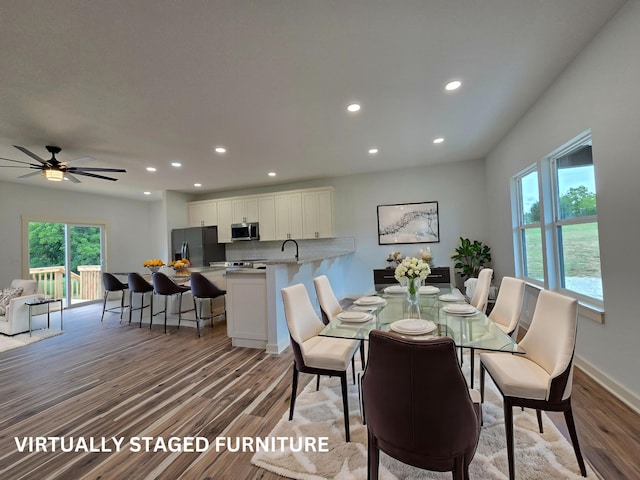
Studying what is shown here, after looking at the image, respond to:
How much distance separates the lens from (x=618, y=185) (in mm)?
1956

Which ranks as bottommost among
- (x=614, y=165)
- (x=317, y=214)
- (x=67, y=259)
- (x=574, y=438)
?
(x=574, y=438)

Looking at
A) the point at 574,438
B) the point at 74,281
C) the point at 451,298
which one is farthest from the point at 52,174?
the point at 574,438

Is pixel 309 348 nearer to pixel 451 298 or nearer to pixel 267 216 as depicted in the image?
pixel 451 298

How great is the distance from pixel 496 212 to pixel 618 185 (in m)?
2.73

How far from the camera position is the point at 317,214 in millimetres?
5664

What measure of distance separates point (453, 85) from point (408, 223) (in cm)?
312

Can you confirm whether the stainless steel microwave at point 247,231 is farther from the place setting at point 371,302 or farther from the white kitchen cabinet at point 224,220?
the place setting at point 371,302

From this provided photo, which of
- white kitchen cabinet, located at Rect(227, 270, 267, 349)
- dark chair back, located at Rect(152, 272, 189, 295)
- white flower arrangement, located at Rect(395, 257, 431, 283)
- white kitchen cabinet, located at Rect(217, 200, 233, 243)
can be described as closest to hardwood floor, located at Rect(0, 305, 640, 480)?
white kitchen cabinet, located at Rect(227, 270, 267, 349)

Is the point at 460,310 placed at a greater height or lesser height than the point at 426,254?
lesser

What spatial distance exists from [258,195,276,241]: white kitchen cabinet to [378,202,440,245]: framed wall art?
2278 mm

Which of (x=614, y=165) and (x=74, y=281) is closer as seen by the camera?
(x=614, y=165)

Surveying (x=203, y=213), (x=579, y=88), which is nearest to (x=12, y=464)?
(x=579, y=88)

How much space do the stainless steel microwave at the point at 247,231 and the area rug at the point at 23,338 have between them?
3.34 metres

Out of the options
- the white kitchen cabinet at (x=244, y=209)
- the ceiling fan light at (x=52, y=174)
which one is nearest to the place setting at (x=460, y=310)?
the ceiling fan light at (x=52, y=174)
